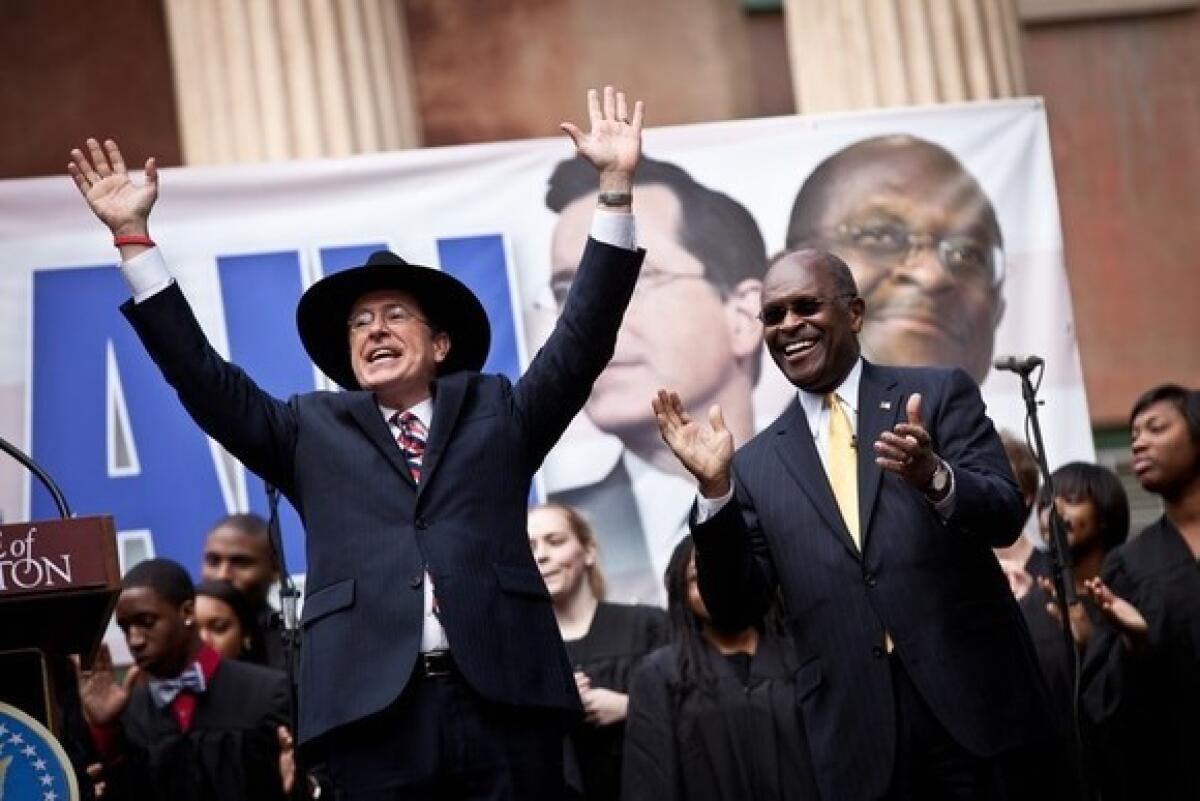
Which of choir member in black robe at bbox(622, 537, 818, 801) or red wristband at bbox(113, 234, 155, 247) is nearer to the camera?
red wristband at bbox(113, 234, 155, 247)

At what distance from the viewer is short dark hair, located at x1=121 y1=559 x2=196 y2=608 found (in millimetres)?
7621

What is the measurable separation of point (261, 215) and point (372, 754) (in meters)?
4.14

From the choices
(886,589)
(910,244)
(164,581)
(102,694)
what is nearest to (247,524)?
(164,581)

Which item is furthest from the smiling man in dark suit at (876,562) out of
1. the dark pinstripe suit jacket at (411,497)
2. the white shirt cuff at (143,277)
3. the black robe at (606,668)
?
the black robe at (606,668)

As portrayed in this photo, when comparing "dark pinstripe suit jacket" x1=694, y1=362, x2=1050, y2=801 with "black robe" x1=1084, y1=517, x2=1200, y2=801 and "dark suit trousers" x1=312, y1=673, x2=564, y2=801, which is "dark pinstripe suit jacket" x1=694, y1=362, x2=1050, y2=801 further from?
"black robe" x1=1084, y1=517, x2=1200, y2=801

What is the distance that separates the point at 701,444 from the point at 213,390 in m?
1.11

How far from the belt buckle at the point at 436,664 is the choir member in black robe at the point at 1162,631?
9.75 ft

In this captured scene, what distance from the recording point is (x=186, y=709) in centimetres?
762

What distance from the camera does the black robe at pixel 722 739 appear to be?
23.2 ft

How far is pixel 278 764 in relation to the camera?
24.9ft

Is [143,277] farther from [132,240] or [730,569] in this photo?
[730,569]

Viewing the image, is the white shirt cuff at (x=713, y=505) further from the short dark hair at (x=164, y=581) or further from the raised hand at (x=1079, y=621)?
the short dark hair at (x=164, y=581)

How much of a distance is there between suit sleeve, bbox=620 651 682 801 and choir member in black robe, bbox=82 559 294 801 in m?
1.12

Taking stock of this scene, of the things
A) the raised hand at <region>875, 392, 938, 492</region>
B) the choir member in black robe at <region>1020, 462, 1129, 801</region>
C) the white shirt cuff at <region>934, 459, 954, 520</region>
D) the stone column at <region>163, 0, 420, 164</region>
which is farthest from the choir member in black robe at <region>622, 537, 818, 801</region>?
the stone column at <region>163, 0, 420, 164</region>
